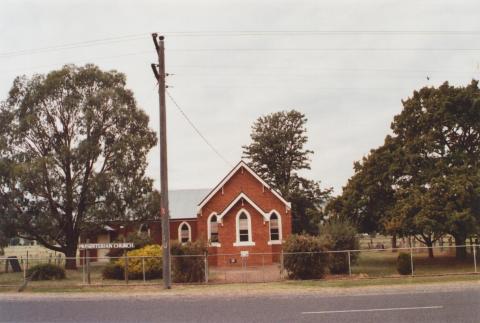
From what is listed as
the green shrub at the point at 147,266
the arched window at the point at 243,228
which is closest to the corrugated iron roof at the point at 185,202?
the arched window at the point at 243,228

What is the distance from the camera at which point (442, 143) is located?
32062mm

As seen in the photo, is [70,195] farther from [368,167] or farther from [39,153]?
[368,167]

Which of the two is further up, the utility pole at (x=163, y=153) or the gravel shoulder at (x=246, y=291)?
the utility pole at (x=163, y=153)

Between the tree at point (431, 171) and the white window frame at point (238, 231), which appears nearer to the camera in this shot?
the tree at point (431, 171)

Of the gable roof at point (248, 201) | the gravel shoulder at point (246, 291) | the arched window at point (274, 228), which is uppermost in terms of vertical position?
the gable roof at point (248, 201)

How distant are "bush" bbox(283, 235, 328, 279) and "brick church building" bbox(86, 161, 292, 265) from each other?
29.8 ft

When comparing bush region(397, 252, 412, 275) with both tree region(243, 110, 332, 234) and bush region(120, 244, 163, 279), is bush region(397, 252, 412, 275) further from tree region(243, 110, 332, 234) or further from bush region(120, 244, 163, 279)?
tree region(243, 110, 332, 234)

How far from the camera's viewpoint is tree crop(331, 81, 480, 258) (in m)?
28.2

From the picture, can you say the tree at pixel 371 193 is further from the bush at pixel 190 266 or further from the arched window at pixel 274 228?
the bush at pixel 190 266

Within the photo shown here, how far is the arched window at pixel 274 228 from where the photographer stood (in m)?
37.9

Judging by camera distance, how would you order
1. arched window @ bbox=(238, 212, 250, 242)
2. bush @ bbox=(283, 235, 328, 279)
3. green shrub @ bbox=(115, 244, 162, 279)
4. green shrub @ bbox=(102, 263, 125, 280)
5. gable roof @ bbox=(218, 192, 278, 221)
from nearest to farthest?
bush @ bbox=(283, 235, 328, 279)
green shrub @ bbox=(115, 244, 162, 279)
green shrub @ bbox=(102, 263, 125, 280)
gable roof @ bbox=(218, 192, 278, 221)
arched window @ bbox=(238, 212, 250, 242)

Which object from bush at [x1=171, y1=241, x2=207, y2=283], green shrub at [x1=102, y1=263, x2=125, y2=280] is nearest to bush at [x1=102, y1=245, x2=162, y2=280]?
green shrub at [x1=102, y1=263, x2=125, y2=280]

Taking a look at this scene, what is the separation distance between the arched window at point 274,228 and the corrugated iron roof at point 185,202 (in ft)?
31.5

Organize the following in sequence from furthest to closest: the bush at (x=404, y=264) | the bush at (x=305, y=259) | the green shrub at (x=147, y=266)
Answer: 1. the green shrub at (x=147, y=266)
2. the bush at (x=404, y=264)
3. the bush at (x=305, y=259)
